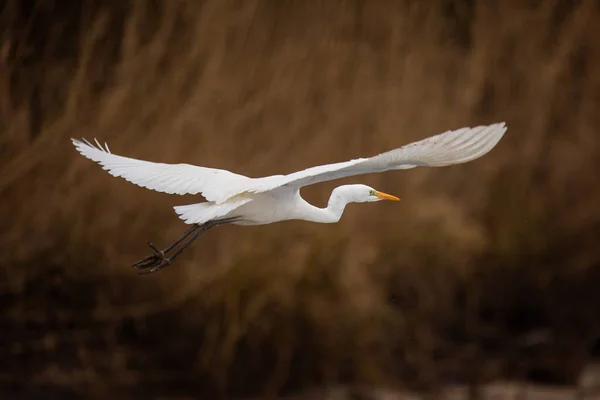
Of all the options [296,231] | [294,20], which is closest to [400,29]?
[294,20]

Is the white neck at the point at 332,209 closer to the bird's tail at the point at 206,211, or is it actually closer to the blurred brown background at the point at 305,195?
the bird's tail at the point at 206,211

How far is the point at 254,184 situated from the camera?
182cm

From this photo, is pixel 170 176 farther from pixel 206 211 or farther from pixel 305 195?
pixel 305 195

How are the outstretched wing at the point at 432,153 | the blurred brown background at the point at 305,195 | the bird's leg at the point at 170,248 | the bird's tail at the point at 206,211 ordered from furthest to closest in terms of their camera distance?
the blurred brown background at the point at 305,195 < the bird's leg at the point at 170,248 < the bird's tail at the point at 206,211 < the outstretched wing at the point at 432,153

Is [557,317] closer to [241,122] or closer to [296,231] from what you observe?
[296,231]

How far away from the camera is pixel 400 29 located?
297cm

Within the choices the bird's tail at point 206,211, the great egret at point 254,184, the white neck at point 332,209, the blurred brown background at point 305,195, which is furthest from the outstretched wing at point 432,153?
the blurred brown background at point 305,195

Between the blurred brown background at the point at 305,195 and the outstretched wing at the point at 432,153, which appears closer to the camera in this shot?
the outstretched wing at the point at 432,153

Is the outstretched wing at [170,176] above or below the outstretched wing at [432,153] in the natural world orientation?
above

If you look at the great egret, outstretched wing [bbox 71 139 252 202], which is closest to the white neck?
the great egret

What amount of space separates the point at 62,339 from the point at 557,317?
169 cm

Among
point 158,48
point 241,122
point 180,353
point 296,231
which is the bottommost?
point 180,353

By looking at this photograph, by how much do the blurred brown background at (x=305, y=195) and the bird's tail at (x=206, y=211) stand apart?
1.04 meters

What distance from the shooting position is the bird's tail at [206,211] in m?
1.75
